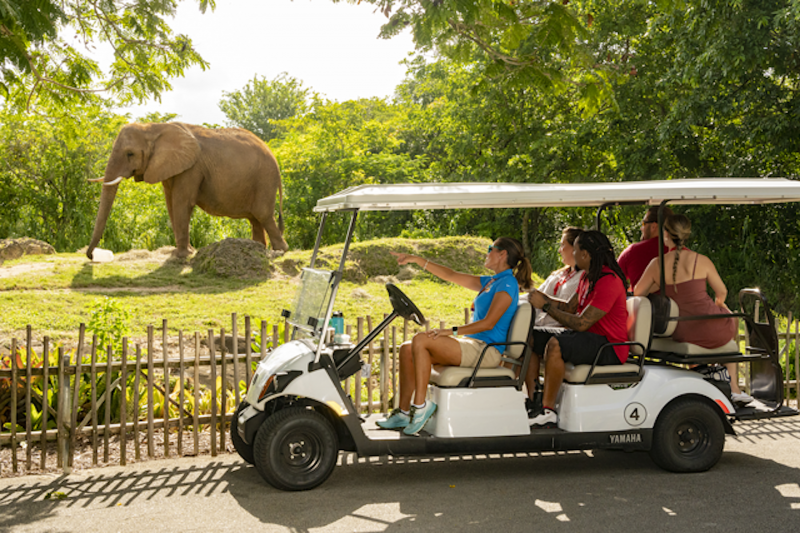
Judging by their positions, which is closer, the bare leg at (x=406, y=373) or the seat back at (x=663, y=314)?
the bare leg at (x=406, y=373)

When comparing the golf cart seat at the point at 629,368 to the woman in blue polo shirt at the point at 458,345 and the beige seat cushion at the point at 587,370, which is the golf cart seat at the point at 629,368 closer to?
the beige seat cushion at the point at 587,370

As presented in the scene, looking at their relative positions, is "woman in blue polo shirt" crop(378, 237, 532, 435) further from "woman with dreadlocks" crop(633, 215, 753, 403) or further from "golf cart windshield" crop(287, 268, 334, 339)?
"woman with dreadlocks" crop(633, 215, 753, 403)

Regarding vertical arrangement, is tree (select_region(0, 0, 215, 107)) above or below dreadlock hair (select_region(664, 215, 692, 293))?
above

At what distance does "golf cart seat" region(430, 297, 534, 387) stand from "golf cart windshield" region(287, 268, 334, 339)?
87cm

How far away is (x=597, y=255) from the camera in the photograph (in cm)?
533

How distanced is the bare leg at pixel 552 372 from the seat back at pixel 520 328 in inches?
7.4

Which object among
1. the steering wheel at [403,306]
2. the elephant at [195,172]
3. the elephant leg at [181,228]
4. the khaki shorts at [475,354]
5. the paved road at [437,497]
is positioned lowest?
the paved road at [437,497]

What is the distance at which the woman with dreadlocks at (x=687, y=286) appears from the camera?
5.45 meters

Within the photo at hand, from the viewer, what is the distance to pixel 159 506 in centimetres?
469

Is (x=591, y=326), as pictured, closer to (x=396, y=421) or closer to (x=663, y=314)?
(x=663, y=314)

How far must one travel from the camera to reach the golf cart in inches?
192

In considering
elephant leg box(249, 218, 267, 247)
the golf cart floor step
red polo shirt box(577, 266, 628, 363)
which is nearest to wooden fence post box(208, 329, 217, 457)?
red polo shirt box(577, 266, 628, 363)

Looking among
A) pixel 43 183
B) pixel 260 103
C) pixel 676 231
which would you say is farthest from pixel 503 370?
pixel 260 103

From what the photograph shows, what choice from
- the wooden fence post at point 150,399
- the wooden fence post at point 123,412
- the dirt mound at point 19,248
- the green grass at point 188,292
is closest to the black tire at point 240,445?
A: the wooden fence post at point 150,399
